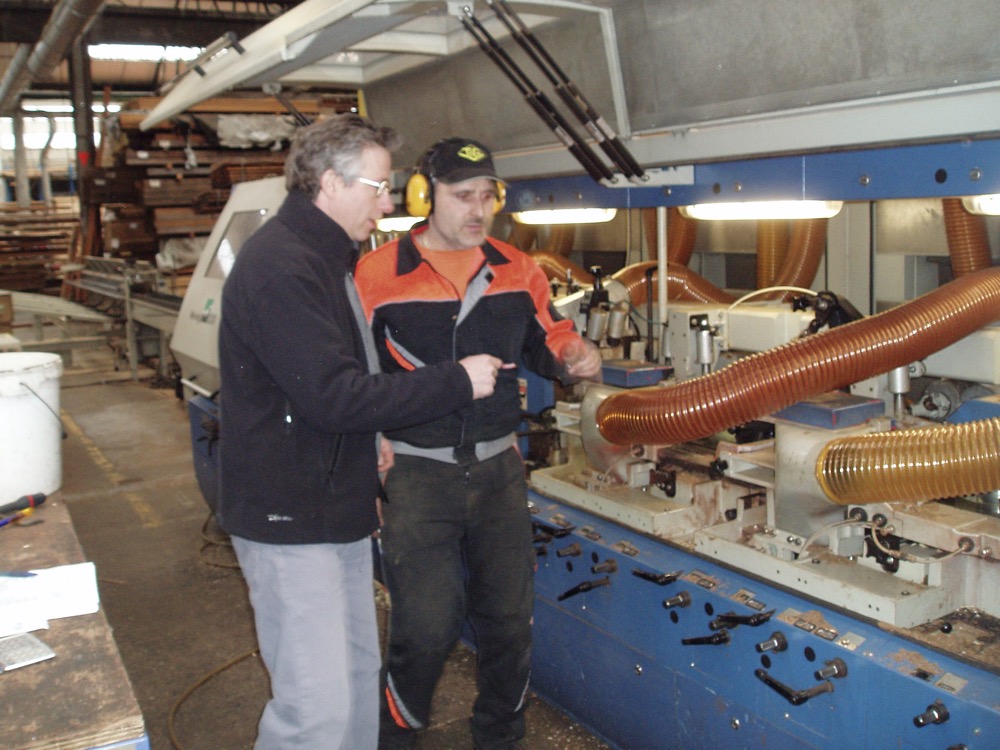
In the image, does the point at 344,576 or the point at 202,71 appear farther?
the point at 202,71

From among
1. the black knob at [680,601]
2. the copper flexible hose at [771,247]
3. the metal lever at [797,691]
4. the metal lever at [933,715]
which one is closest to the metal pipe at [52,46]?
the copper flexible hose at [771,247]

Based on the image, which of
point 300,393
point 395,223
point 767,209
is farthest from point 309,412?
point 395,223

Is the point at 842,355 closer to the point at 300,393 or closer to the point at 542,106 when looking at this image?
the point at 542,106

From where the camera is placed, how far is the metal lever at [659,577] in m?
2.30

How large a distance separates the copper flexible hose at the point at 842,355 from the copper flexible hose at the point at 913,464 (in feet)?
0.52

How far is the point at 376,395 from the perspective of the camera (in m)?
1.68

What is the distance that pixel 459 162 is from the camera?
2.32 m

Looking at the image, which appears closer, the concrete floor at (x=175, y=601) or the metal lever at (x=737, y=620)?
the metal lever at (x=737, y=620)

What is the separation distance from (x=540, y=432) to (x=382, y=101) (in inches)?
57.2

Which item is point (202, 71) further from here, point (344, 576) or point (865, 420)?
point (865, 420)

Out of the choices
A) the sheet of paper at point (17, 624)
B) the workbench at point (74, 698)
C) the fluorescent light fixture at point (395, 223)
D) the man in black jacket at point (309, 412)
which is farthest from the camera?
the fluorescent light fixture at point (395, 223)

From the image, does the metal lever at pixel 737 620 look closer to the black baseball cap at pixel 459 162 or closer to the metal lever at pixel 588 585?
the metal lever at pixel 588 585

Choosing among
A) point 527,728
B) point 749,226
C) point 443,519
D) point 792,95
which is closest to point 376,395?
point 443,519

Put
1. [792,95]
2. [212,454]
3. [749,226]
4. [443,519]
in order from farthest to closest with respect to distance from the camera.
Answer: [749,226], [212,454], [443,519], [792,95]
